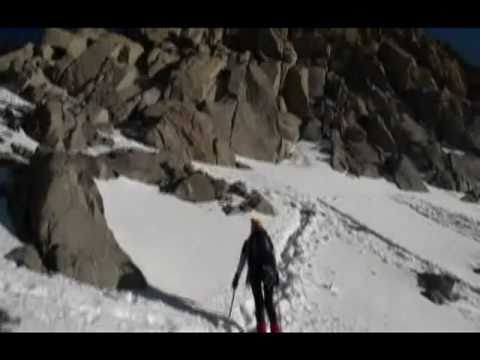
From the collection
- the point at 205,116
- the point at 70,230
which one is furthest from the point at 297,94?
the point at 70,230

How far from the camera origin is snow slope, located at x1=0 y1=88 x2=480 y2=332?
9.68m

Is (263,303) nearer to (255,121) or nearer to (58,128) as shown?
(58,128)

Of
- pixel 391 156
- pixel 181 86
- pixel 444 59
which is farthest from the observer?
pixel 444 59

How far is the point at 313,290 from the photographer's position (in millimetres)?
13180

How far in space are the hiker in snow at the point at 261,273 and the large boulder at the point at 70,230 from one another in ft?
9.28

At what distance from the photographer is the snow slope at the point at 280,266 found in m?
9.68

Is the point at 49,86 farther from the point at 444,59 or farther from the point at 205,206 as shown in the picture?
the point at 444,59

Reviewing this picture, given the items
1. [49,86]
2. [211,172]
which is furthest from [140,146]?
[49,86]

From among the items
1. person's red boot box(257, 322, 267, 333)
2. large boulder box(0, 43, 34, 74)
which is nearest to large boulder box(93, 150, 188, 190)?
person's red boot box(257, 322, 267, 333)

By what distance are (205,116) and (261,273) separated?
2120 cm

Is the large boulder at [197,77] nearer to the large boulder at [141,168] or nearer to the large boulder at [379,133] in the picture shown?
the large boulder at [141,168]

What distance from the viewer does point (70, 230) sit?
37.6 feet

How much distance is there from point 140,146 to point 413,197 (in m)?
16.2

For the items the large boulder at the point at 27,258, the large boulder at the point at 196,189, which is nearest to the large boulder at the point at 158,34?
the large boulder at the point at 196,189
